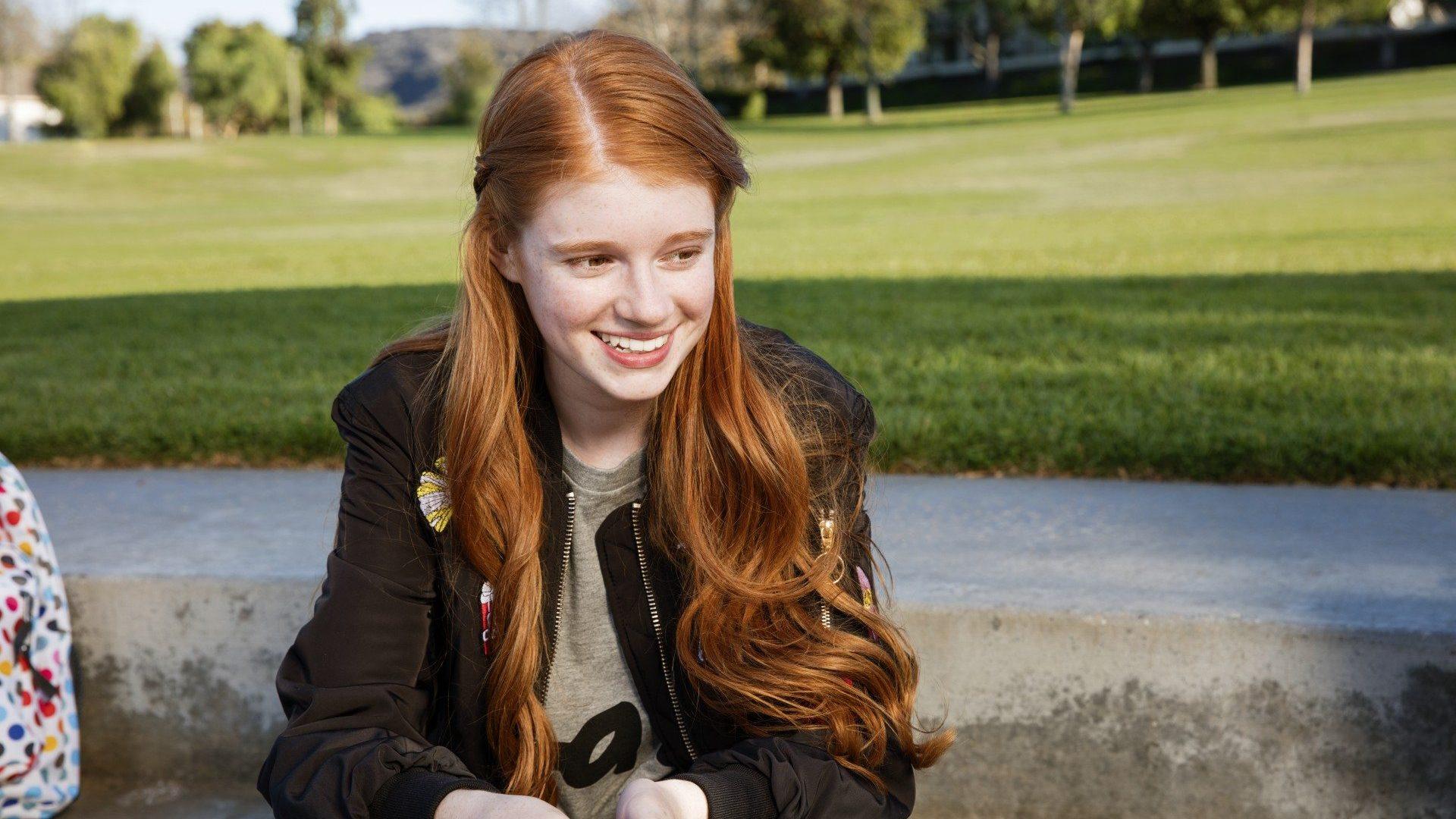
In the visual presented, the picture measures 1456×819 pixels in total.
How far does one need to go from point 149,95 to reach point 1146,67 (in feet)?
149

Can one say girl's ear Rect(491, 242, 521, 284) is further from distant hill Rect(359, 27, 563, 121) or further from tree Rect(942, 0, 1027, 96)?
distant hill Rect(359, 27, 563, 121)

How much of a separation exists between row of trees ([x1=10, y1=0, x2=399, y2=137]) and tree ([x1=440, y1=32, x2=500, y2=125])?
407cm

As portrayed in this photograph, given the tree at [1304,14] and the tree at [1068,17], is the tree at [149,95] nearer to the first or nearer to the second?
the tree at [1068,17]

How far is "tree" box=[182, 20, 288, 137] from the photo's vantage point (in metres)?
63.6

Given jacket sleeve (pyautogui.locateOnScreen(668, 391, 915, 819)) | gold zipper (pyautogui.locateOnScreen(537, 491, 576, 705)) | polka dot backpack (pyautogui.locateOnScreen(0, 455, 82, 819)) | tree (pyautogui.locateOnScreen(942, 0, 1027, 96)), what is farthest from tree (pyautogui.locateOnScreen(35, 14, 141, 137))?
jacket sleeve (pyautogui.locateOnScreen(668, 391, 915, 819))

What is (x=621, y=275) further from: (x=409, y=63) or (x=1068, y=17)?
(x=409, y=63)

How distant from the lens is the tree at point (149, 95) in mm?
58656

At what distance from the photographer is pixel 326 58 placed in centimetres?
7044

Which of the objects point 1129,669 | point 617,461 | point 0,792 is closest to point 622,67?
point 617,461

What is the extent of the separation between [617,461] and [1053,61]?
74.5 metres

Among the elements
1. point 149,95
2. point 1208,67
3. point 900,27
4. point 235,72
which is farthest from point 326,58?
point 1208,67

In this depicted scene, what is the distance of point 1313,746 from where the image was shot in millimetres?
2467

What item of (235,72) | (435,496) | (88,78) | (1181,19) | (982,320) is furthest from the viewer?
(235,72)

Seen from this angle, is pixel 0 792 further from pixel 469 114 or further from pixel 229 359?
pixel 469 114
